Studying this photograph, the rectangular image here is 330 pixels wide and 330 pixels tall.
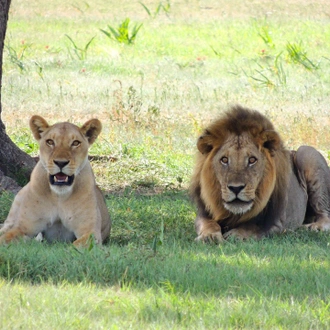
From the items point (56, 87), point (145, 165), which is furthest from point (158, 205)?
point (56, 87)

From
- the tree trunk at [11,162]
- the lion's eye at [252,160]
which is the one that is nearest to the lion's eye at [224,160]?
the lion's eye at [252,160]

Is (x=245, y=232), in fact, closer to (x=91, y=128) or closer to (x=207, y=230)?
(x=207, y=230)

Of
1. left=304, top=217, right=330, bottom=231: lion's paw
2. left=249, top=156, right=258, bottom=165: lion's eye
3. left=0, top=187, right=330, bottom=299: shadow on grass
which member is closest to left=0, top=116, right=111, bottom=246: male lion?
left=0, top=187, right=330, bottom=299: shadow on grass

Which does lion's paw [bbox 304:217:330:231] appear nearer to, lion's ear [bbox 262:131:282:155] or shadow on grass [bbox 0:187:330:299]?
shadow on grass [bbox 0:187:330:299]

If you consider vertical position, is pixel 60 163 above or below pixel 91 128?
below

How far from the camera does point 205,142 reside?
5.93 m

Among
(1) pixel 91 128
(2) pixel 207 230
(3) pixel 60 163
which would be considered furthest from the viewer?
(2) pixel 207 230

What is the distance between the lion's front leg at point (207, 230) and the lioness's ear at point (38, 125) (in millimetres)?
1378

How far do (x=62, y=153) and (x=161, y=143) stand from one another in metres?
4.35

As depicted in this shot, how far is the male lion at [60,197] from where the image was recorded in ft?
16.8

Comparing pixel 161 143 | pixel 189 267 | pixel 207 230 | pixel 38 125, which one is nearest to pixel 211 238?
pixel 207 230

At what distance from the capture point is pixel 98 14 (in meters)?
22.6

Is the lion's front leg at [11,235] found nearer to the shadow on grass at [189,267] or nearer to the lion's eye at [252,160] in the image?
the shadow on grass at [189,267]

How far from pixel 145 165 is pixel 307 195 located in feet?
6.73
